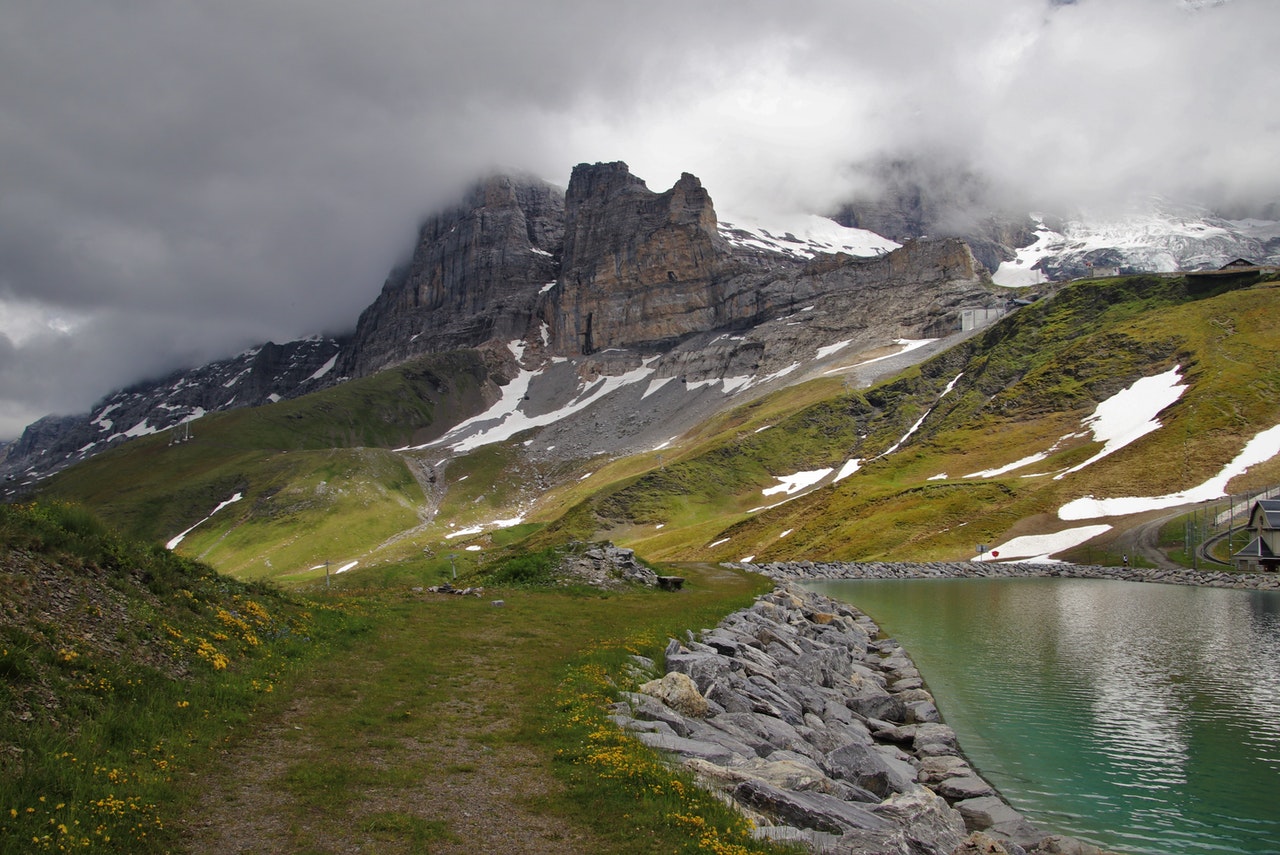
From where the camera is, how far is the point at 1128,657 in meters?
32.5

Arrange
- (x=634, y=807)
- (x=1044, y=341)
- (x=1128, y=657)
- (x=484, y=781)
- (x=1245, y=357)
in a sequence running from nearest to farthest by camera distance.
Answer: (x=634, y=807), (x=484, y=781), (x=1128, y=657), (x=1245, y=357), (x=1044, y=341)

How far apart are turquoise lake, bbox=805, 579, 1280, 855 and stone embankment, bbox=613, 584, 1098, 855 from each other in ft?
5.52

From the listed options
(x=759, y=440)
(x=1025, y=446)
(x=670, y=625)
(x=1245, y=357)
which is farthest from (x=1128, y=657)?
(x=759, y=440)

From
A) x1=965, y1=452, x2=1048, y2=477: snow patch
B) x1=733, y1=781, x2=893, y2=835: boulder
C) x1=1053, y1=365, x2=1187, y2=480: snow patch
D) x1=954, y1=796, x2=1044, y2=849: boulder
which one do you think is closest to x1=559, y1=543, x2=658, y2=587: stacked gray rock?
x1=954, y1=796, x2=1044, y2=849: boulder

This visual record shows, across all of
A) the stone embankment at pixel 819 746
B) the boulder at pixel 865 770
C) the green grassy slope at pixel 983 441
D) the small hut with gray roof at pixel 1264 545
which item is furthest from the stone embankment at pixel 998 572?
the boulder at pixel 865 770

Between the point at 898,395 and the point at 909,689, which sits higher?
the point at 898,395

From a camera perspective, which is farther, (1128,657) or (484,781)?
(1128,657)

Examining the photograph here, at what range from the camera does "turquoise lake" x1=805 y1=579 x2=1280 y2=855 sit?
1700 centimetres

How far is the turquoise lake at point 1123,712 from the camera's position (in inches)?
669

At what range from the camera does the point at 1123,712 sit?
24.4m

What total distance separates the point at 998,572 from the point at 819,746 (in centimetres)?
6652

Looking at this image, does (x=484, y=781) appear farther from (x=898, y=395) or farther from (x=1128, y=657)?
(x=898, y=395)

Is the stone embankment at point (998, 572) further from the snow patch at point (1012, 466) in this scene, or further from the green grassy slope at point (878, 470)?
the snow patch at point (1012, 466)

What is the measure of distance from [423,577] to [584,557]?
30.5 m
